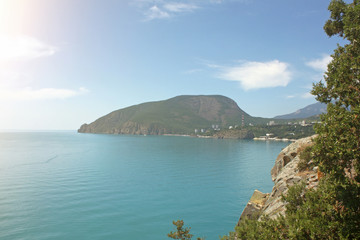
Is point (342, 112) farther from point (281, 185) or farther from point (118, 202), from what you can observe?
point (118, 202)

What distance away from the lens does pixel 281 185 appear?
25.2 metres

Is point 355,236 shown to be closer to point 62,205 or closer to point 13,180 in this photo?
point 62,205

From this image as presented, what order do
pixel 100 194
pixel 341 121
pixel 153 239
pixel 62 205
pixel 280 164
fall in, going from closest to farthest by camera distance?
1. pixel 341 121
2. pixel 153 239
3. pixel 280 164
4. pixel 62 205
5. pixel 100 194

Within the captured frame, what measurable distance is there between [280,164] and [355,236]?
25.8m

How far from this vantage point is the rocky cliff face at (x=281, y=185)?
20.5m

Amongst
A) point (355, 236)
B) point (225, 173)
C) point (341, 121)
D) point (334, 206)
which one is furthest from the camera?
point (225, 173)

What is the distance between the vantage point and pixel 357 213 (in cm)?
1155

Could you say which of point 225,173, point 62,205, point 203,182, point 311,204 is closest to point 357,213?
point 311,204

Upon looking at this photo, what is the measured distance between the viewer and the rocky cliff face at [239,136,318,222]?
808 inches

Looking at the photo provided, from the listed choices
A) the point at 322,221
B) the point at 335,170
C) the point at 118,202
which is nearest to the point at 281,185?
the point at 335,170

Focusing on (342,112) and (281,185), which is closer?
(342,112)

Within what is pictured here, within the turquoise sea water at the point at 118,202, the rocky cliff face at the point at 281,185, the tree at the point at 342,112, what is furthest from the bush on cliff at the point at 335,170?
the turquoise sea water at the point at 118,202

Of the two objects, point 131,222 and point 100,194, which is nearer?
point 131,222

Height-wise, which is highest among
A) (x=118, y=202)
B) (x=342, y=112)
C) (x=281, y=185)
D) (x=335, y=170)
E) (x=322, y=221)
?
(x=342, y=112)
